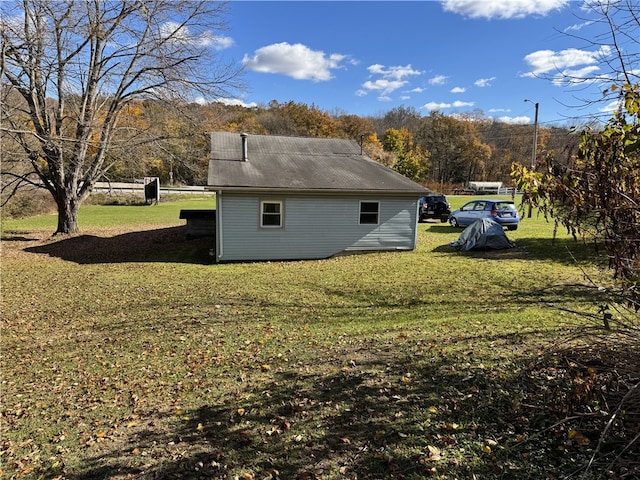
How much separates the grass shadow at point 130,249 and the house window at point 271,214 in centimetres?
245

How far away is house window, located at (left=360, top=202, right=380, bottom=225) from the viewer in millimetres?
14992

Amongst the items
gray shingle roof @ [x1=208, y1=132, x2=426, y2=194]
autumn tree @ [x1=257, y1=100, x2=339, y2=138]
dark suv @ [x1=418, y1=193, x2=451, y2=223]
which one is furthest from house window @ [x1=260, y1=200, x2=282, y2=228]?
autumn tree @ [x1=257, y1=100, x2=339, y2=138]

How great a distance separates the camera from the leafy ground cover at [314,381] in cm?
329

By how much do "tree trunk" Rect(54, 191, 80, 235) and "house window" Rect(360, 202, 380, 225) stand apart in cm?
1412

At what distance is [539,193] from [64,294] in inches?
411

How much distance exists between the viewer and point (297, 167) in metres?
15.9

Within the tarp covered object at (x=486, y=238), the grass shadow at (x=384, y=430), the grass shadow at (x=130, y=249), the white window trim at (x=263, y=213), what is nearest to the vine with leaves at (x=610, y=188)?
the grass shadow at (x=384, y=430)

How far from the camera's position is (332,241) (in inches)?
584

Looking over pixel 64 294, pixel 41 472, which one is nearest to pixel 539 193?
pixel 41 472

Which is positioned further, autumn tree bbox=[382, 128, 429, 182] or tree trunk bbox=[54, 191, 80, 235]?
autumn tree bbox=[382, 128, 429, 182]

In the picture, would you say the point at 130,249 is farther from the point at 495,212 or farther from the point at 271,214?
the point at 495,212

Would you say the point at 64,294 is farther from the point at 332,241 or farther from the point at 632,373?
the point at 632,373

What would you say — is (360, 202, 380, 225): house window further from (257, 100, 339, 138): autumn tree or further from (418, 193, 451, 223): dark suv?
(257, 100, 339, 138): autumn tree

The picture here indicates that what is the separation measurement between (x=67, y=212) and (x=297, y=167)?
11.9m
